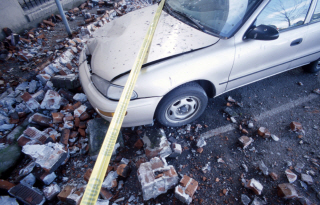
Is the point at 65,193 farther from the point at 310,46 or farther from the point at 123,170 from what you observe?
the point at 310,46

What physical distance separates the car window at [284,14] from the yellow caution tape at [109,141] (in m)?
1.48

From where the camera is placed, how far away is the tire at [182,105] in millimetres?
2084

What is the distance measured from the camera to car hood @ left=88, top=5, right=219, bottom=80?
196 cm

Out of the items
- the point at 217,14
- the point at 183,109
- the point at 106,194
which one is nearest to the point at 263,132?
the point at 183,109

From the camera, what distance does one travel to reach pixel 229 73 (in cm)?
220

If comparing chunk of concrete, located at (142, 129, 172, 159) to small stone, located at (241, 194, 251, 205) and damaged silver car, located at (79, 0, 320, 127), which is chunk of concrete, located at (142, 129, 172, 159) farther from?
small stone, located at (241, 194, 251, 205)

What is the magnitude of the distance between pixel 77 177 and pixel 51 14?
19.7 ft

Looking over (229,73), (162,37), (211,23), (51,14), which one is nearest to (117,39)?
(162,37)

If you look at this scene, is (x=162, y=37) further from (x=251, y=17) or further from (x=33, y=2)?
(x=33, y=2)

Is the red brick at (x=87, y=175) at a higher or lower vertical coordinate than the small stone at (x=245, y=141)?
higher

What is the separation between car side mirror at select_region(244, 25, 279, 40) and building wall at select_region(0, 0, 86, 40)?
246 inches

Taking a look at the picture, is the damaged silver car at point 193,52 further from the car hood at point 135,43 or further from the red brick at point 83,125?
the red brick at point 83,125

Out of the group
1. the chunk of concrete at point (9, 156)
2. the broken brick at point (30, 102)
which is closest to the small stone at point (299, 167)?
the chunk of concrete at point (9, 156)

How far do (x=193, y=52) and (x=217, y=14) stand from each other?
0.67 m
